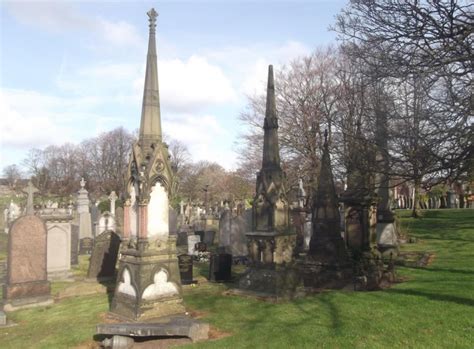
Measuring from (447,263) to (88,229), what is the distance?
1772 cm

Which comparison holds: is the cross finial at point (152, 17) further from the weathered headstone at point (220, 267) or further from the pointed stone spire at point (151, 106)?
the weathered headstone at point (220, 267)

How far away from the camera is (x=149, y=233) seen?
9.09 metres

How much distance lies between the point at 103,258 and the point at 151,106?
645cm

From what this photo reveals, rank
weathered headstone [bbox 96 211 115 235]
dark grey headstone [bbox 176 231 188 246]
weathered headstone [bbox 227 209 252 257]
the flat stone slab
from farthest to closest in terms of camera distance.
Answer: weathered headstone [bbox 96 211 115 235], dark grey headstone [bbox 176 231 188 246], weathered headstone [bbox 227 209 252 257], the flat stone slab

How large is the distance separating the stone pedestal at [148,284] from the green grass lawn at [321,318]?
64 cm

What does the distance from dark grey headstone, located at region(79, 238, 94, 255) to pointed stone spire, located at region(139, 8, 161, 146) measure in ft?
45.5

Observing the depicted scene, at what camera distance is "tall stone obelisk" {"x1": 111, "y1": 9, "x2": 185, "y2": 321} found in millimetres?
8875

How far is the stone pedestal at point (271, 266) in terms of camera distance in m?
10.4

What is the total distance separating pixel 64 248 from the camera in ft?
51.7

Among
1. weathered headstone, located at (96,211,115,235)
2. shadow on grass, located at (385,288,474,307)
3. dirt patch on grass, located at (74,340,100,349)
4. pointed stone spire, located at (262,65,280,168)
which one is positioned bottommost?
dirt patch on grass, located at (74,340,100,349)

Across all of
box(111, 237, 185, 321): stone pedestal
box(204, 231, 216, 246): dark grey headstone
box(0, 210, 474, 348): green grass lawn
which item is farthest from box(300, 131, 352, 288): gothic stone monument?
box(204, 231, 216, 246): dark grey headstone

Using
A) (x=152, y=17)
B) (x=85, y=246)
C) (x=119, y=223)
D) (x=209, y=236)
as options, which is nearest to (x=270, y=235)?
(x=152, y=17)

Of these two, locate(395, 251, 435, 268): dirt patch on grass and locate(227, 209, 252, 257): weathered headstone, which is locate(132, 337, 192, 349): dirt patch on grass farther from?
locate(227, 209, 252, 257): weathered headstone

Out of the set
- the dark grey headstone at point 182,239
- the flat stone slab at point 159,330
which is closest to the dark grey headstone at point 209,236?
the dark grey headstone at point 182,239
